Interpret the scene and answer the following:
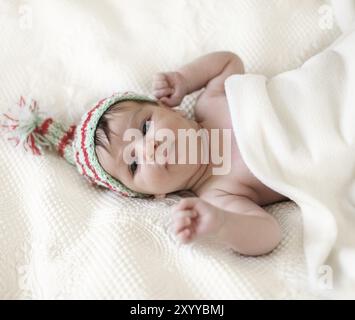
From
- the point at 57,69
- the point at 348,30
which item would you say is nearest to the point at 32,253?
the point at 57,69

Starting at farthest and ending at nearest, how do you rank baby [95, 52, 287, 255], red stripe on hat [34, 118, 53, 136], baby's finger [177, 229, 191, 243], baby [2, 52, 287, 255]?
red stripe on hat [34, 118, 53, 136]
baby [2, 52, 287, 255]
baby [95, 52, 287, 255]
baby's finger [177, 229, 191, 243]

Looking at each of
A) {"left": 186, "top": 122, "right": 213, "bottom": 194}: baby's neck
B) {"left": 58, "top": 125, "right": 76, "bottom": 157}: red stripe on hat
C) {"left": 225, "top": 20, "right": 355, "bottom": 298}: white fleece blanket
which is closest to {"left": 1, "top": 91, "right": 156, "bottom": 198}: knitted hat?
{"left": 58, "top": 125, "right": 76, "bottom": 157}: red stripe on hat

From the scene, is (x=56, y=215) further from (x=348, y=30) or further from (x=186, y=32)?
(x=348, y=30)

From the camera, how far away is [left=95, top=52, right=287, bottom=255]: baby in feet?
3.44

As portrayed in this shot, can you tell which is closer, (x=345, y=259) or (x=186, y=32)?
(x=345, y=259)

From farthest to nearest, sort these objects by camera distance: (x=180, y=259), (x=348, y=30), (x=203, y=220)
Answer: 1. (x=348, y=30)
2. (x=180, y=259)
3. (x=203, y=220)

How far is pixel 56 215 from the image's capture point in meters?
1.16

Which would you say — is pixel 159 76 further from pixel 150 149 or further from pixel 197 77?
pixel 150 149

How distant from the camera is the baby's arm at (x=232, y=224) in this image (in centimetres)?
94

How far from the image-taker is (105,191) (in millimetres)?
1288

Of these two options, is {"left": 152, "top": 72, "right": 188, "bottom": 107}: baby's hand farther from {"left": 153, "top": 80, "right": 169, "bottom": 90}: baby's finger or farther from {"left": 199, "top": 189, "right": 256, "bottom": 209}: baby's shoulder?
{"left": 199, "top": 189, "right": 256, "bottom": 209}: baby's shoulder

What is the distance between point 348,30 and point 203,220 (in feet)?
2.38

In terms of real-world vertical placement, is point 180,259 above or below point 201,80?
below

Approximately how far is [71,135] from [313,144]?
59cm
